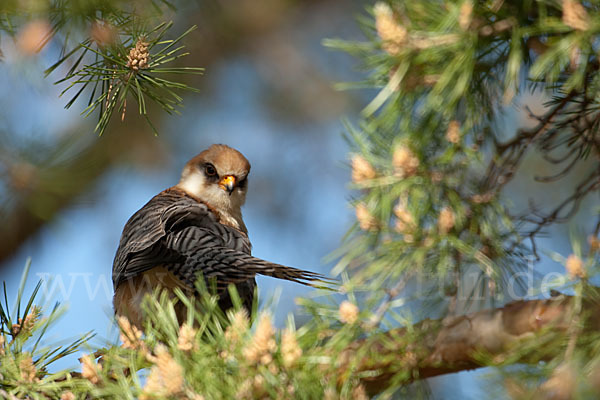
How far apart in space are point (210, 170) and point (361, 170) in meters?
2.20

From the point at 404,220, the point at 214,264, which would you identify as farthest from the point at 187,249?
the point at 404,220

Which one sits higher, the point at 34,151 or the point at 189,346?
the point at 34,151

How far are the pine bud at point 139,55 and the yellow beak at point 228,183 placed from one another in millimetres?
1667

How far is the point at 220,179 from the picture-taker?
3.47 meters

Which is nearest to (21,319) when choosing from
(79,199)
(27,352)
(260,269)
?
(27,352)

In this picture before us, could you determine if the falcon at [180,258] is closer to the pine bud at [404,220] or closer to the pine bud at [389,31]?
the pine bud at [404,220]

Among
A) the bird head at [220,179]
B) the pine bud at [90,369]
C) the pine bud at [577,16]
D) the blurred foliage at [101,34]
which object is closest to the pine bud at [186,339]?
the pine bud at [90,369]

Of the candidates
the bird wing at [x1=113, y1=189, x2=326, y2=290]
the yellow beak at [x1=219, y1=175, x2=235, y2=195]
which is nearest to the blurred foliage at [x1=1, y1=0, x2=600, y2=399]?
the bird wing at [x1=113, y1=189, x2=326, y2=290]

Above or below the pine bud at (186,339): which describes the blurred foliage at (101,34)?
above

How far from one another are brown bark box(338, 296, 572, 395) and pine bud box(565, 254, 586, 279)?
0.10 metres

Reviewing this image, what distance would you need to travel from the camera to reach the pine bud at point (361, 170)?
4.59 feet

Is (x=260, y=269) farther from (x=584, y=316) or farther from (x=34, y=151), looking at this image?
(x=34, y=151)

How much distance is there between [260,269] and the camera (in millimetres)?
1939

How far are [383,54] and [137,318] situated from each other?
5.35ft
